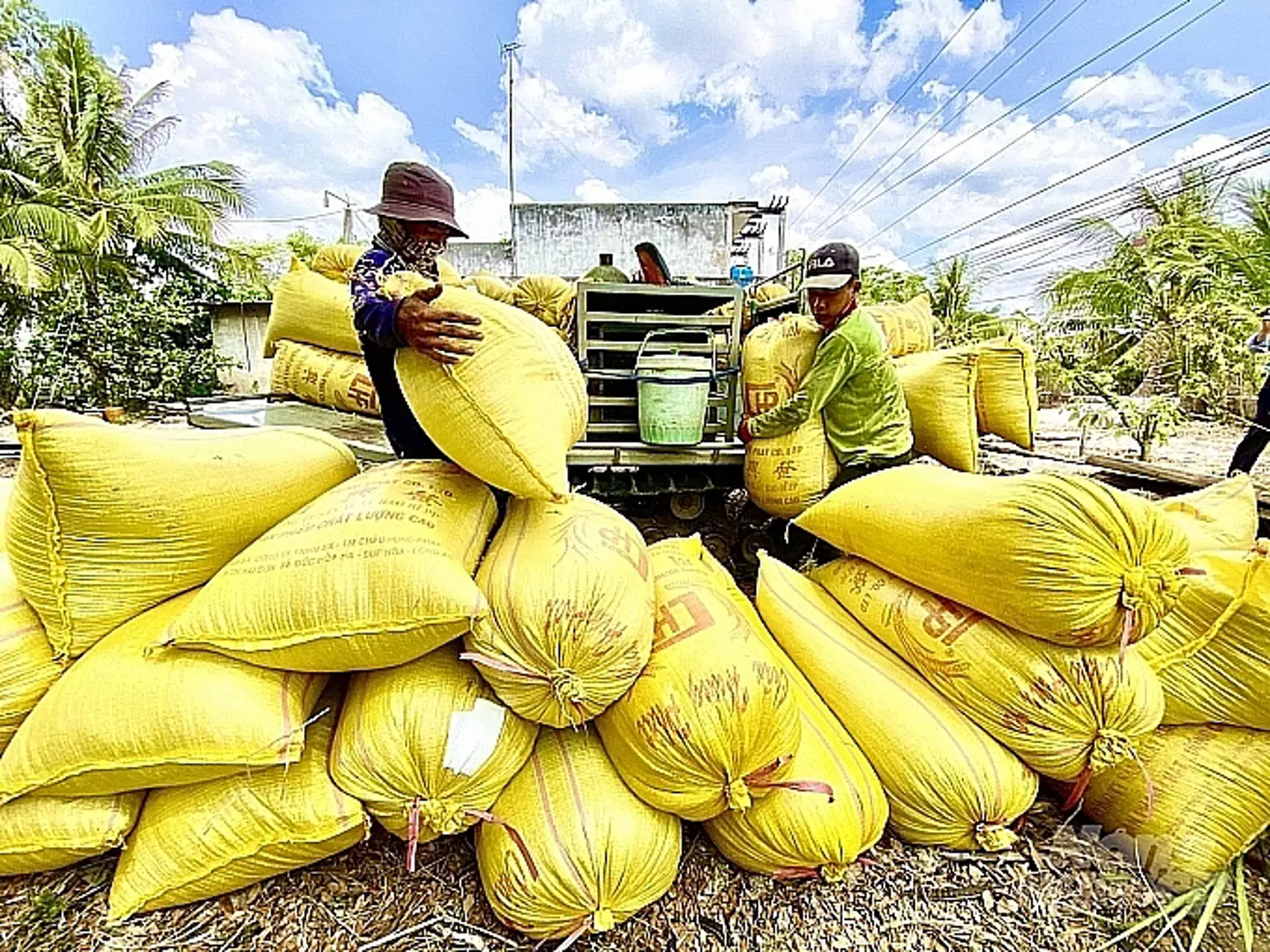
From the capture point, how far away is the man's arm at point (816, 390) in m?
2.26

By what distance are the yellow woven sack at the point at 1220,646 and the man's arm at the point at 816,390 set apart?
1076 millimetres

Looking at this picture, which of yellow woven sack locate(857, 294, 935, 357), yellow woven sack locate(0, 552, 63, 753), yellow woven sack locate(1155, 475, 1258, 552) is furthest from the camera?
yellow woven sack locate(857, 294, 935, 357)

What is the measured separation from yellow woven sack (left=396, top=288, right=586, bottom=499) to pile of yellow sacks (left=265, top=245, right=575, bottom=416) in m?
1.78

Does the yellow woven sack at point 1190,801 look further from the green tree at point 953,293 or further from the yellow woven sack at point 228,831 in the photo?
the green tree at point 953,293

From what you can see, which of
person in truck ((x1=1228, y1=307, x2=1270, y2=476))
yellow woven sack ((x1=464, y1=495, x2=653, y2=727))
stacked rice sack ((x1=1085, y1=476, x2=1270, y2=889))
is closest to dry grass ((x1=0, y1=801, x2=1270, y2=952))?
stacked rice sack ((x1=1085, y1=476, x2=1270, y2=889))

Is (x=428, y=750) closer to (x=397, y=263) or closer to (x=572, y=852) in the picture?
(x=572, y=852)

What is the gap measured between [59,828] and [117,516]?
59 cm

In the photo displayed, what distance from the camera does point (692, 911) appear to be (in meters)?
1.38

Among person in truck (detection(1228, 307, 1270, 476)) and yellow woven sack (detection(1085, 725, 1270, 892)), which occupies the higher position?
person in truck (detection(1228, 307, 1270, 476))

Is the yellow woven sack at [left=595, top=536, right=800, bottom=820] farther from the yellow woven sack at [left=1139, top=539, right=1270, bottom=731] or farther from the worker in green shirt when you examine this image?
the worker in green shirt

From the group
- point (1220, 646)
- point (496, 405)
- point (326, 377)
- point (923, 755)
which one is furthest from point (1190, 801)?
point (326, 377)

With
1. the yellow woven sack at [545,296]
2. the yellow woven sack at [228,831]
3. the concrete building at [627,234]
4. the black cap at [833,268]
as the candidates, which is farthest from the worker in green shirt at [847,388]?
the concrete building at [627,234]

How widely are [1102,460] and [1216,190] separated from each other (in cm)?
851

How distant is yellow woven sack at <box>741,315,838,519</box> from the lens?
2.44 metres
